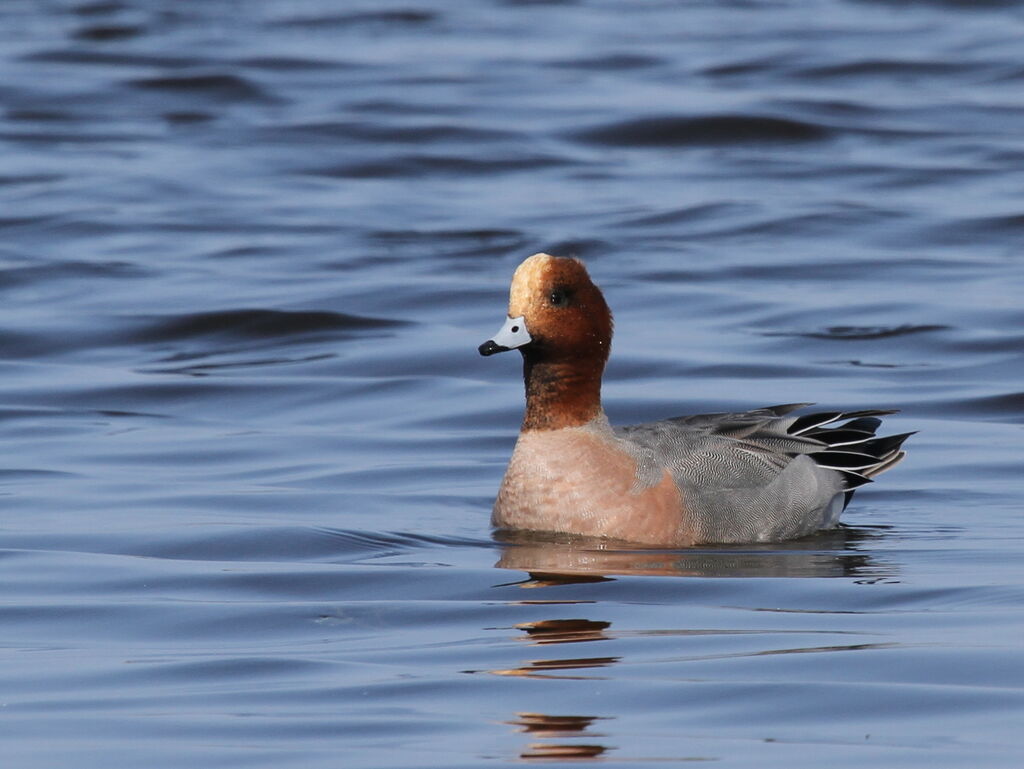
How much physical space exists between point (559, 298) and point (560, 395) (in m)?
0.39

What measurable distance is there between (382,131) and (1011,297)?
8554mm

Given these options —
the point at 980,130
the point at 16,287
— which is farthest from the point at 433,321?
the point at 980,130

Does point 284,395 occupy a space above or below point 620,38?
below

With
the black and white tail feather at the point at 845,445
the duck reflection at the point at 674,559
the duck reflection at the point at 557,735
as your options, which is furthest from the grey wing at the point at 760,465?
the duck reflection at the point at 557,735

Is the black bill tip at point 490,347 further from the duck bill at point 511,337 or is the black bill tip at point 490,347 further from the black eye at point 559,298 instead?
the black eye at point 559,298

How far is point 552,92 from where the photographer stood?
22812 mm

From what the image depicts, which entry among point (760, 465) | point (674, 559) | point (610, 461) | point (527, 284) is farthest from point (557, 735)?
point (760, 465)

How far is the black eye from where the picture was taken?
25.8 feet

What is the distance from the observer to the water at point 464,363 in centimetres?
552

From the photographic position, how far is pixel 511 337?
7.73 m

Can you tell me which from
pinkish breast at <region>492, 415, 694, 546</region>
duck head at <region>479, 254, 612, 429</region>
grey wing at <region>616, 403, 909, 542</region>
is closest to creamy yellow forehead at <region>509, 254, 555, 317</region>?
duck head at <region>479, 254, 612, 429</region>

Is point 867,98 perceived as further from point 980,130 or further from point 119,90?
point 119,90

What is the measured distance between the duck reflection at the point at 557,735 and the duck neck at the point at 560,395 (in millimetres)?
2738

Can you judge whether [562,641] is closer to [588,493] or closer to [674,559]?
[674,559]
